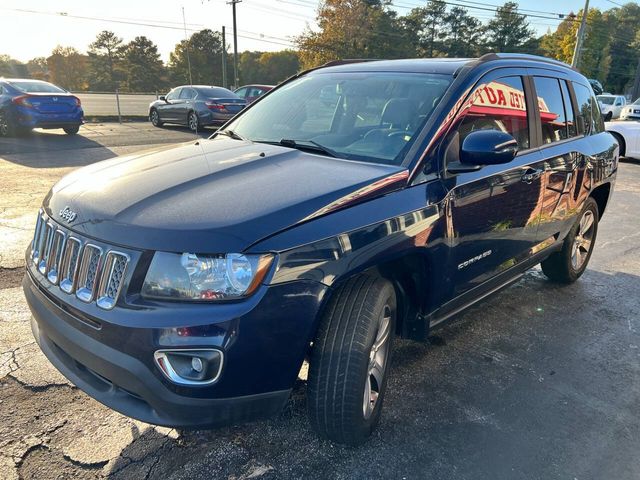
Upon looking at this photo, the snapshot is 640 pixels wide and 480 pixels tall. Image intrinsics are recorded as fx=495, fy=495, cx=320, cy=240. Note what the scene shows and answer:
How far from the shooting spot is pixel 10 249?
4.85 metres

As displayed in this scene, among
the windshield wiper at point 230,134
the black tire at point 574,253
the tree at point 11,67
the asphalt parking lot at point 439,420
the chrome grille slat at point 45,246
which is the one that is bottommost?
the asphalt parking lot at point 439,420

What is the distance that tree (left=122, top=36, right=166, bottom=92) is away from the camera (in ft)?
228

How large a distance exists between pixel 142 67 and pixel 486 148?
76.5m

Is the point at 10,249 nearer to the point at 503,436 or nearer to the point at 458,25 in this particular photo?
the point at 503,436

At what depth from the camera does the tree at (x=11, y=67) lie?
66875mm

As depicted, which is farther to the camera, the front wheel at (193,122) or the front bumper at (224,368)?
the front wheel at (193,122)

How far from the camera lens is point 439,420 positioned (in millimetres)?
2695

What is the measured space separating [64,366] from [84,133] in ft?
46.9

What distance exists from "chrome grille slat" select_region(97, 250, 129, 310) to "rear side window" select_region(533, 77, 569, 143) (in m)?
2.97

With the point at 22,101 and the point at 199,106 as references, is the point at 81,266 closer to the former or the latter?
the point at 22,101

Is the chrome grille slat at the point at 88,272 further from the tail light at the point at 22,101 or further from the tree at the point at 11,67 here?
the tree at the point at 11,67

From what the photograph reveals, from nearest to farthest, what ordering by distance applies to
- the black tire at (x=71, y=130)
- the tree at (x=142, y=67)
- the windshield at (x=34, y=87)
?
the windshield at (x=34, y=87)
the black tire at (x=71, y=130)
the tree at (x=142, y=67)

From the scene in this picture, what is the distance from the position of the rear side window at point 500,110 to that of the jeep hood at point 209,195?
2.43ft

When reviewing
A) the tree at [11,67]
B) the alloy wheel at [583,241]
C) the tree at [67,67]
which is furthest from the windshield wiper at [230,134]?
the tree at [67,67]
